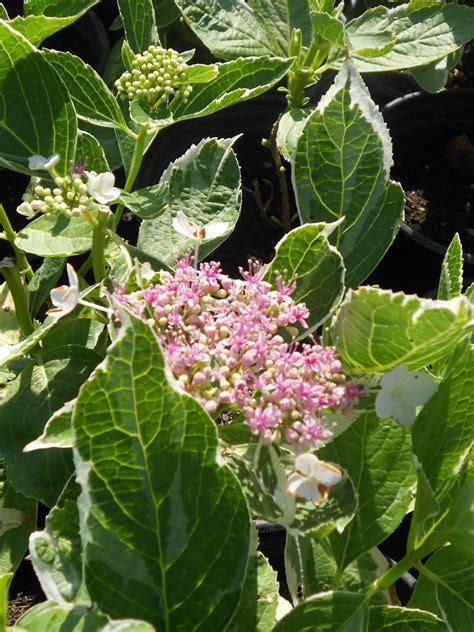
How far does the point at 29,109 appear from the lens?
0.89 meters

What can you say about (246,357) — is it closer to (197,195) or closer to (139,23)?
(197,195)

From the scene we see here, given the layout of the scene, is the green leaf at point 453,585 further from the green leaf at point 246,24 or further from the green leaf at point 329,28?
the green leaf at point 246,24

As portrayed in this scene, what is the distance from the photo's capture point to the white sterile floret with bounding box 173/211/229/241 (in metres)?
0.83

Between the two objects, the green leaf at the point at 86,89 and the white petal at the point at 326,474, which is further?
the green leaf at the point at 86,89

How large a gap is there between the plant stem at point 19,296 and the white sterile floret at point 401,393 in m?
0.54

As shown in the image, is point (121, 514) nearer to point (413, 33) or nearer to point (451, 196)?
point (413, 33)

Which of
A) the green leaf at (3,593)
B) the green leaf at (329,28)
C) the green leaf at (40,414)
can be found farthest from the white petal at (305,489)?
the green leaf at (329,28)

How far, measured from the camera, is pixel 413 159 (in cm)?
196

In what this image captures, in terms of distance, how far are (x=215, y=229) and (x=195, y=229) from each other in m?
0.06

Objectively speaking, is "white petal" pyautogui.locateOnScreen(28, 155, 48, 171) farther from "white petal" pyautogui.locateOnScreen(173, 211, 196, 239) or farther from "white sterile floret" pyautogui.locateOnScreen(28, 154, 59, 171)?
"white petal" pyautogui.locateOnScreen(173, 211, 196, 239)

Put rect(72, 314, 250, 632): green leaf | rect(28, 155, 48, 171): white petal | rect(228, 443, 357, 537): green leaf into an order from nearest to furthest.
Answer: rect(72, 314, 250, 632): green leaf, rect(228, 443, 357, 537): green leaf, rect(28, 155, 48, 171): white petal

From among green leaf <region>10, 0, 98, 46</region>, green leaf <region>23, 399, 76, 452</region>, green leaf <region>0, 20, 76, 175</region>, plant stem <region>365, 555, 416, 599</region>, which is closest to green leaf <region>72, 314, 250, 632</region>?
green leaf <region>23, 399, 76, 452</region>

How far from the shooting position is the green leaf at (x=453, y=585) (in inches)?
29.7

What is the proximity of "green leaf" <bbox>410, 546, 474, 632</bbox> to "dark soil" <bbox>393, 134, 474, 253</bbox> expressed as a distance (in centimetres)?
112
